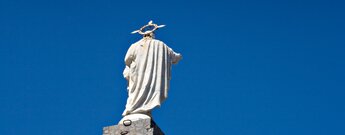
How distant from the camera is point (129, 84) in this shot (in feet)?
68.7

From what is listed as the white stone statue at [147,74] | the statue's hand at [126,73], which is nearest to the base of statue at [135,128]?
the white stone statue at [147,74]

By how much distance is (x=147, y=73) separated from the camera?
814 inches

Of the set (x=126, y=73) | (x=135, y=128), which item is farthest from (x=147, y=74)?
(x=135, y=128)

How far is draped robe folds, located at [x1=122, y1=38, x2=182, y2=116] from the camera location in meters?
20.4

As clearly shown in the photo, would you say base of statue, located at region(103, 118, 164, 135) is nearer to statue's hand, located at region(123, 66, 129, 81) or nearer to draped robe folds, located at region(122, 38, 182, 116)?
draped robe folds, located at region(122, 38, 182, 116)

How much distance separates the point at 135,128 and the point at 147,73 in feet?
5.33

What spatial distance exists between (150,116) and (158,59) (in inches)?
59.9

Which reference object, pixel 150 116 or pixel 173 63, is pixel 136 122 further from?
pixel 173 63

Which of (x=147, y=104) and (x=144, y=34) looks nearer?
(x=147, y=104)

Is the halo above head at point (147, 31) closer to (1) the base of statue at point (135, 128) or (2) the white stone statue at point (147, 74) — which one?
(2) the white stone statue at point (147, 74)

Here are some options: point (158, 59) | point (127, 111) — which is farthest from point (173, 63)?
point (127, 111)

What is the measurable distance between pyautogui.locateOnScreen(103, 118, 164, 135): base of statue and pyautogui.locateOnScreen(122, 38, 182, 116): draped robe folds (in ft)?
1.38

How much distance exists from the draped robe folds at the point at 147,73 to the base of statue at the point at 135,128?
421 mm

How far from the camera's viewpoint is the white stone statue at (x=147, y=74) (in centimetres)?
2033
